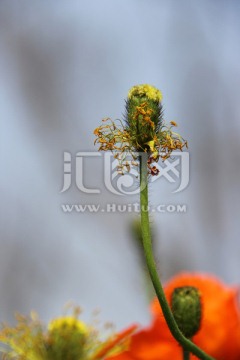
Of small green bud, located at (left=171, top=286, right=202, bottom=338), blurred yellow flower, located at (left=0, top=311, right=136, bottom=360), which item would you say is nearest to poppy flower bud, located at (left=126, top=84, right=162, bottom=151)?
small green bud, located at (left=171, top=286, right=202, bottom=338)

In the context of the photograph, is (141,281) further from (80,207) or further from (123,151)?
(80,207)

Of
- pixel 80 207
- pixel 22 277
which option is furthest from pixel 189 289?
pixel 22 277

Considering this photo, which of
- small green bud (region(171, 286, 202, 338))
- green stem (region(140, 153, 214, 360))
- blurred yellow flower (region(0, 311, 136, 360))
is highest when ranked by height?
green stem (region(140, 153, 214, 360))

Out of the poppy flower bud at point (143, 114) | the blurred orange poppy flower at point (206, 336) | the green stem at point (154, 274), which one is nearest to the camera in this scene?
the green stem at point (154, 274)

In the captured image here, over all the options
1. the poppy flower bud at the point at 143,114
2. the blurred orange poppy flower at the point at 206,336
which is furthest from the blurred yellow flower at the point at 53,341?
the poppy flower bud at the point at 143,114

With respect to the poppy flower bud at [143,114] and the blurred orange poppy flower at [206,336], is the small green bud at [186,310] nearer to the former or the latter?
the blurred orange poppy flower at [206,336]

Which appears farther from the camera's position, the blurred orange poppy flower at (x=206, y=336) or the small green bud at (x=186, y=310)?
the blurred orange poppy flower at (x=206, y=336)

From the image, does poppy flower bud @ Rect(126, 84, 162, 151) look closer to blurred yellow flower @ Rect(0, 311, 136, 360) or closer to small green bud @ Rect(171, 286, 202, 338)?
small green bud @ Rect(171, 286, 202, 338)
